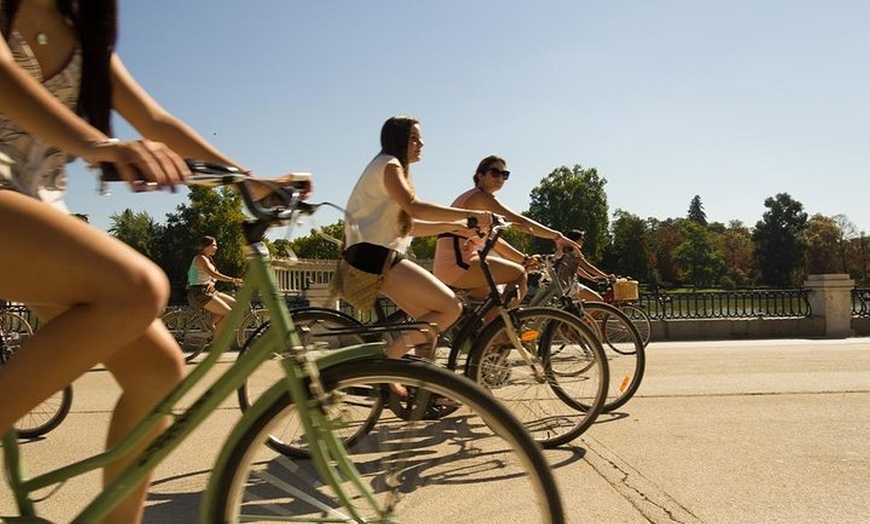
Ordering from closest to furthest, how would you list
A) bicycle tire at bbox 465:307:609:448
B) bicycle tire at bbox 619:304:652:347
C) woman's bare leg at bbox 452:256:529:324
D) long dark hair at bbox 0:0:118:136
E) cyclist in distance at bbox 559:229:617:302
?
long dark hair at bbox 0:0:118:136 → bicycle tire at bbox 465:307:609:448 → woman's bare leg at bbox 452:256:529:324 → cyclist in distance at bbox 559:229:617:302 → bicycle tire at bbox 619:304:652:347

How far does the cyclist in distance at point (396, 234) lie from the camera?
3947mm

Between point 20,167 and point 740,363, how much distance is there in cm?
842

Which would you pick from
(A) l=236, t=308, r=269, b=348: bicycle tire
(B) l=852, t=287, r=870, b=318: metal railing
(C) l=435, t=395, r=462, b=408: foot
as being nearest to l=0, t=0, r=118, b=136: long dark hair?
(A) l=236, t=308, r=269, b=348: bicycle tire

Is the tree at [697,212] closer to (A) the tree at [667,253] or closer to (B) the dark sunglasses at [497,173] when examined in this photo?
(A) the tree at [667,253]

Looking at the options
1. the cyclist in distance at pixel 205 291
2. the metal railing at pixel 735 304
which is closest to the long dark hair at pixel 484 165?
the cyclist in distance at pixel 205 291

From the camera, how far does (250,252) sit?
6.03 feet

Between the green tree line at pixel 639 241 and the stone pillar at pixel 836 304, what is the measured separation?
150 feet

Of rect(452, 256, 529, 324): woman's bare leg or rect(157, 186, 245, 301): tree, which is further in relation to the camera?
rect(157, 186, 245, 301): tree

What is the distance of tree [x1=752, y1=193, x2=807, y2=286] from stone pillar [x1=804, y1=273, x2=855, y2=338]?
82778mm

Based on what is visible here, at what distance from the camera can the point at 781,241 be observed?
9456 cm

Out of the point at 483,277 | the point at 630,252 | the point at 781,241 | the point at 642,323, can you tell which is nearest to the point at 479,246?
the point at 483,277

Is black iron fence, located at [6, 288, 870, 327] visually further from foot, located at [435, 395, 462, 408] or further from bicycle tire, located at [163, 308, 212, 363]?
foot, located at [435, 395, 462, 408]

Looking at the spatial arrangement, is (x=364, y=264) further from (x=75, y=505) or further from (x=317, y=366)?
(x=317, y=366)

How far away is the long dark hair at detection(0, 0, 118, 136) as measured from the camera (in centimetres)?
195
